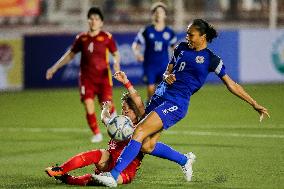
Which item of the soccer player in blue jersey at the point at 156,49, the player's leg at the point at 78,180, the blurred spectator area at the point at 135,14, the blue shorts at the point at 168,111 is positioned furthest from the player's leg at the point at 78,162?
the blurred spectator area at the point at 135,14

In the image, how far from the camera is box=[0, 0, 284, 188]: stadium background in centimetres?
1180

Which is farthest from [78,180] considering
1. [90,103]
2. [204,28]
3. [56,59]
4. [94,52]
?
[56,59]

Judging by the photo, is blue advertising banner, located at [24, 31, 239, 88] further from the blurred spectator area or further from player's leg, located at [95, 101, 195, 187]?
player's leg, located at [95, 101, 195, 187]

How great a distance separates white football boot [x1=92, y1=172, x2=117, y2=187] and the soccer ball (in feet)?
1.57

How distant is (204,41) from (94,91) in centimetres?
539

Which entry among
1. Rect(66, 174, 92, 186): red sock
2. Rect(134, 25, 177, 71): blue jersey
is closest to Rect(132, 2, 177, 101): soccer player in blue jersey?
Rect(134, 25, 177, 71): blue jersey

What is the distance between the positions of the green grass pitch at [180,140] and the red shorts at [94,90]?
0.78m

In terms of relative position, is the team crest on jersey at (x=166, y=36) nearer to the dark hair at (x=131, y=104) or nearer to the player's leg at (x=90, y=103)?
the player's leg at (x=90, y=103)

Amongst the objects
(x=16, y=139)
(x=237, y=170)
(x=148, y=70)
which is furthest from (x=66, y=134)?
(x=237, y=170)

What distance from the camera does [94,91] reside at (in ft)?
51.3

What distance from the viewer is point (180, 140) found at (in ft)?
49.7

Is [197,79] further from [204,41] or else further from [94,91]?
[94,91]

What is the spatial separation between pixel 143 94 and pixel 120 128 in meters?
13.5

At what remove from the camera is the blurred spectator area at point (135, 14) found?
32906 millimetres
